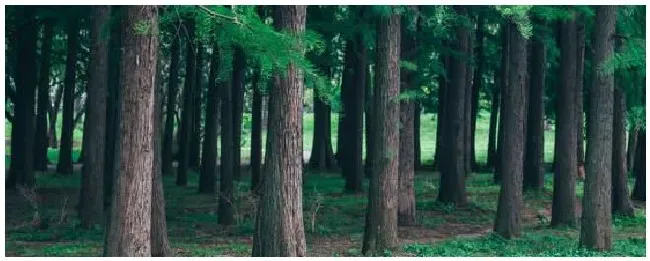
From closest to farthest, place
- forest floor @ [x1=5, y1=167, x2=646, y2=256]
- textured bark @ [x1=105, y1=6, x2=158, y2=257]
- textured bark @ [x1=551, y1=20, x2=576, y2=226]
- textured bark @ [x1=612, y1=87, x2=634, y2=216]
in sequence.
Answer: textured bark @ [x1=105, y1=6, x2=158, y2=257] → forest floor @ [x1=5, y1=167, x2=646, y2=256] → textured bark @ [x1=551, y1=20, x2=576, y2=226] → textured bark @ [x1=612, y1=87, x2=634, y2=216]

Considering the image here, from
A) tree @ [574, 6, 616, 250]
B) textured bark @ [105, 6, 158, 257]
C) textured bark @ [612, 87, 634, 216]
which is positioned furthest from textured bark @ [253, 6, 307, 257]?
textured bark @ [612, 87, 634, 216]

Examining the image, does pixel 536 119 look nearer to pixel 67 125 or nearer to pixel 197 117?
pixel 197 117

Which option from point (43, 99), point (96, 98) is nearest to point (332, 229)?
point (96, 98)

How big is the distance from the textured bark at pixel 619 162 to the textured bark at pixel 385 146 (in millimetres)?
10442

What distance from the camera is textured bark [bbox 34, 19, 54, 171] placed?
31.8 m

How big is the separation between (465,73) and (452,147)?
6.58 ft

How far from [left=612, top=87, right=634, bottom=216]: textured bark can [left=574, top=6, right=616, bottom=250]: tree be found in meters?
7.66

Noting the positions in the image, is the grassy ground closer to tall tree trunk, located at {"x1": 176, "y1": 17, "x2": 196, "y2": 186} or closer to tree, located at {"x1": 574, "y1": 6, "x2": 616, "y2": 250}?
tree, located at {"x1": 574, "y1": 6, "x2": 616, "y2": 250}

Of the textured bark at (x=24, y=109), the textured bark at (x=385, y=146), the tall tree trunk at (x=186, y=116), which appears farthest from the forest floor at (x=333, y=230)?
the tall tree trunk at (x=186, y=116)

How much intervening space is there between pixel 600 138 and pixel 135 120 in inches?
363

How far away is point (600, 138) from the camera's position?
58.6 ft

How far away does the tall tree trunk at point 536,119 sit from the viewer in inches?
1041
